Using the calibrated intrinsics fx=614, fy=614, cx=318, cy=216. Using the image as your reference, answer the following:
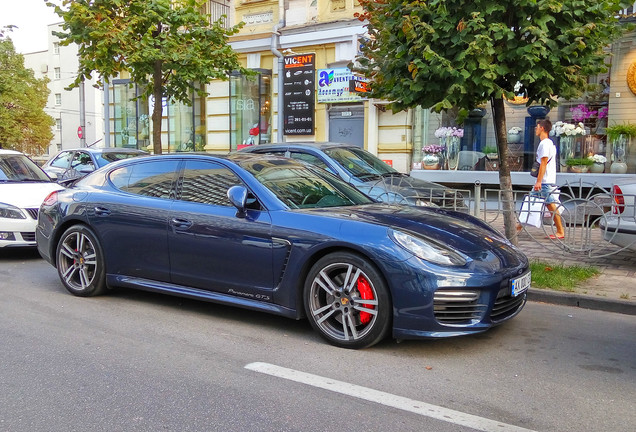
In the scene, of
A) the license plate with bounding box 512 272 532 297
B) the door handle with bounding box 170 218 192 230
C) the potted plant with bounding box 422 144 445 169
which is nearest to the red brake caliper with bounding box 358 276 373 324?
the license plate with bounding box 512 272 532 297

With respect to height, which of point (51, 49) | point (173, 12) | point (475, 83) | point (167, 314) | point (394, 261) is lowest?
point (167, 314)

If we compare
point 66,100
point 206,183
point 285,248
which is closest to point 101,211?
point 206,183

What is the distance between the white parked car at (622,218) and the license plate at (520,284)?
2794mm

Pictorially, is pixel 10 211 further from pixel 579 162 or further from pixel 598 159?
pixel 598 159

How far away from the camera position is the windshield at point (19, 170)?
30.5ft

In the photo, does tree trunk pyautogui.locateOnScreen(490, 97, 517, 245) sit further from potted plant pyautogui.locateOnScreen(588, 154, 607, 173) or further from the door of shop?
the door of shop

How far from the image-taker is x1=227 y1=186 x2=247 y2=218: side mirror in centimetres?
502

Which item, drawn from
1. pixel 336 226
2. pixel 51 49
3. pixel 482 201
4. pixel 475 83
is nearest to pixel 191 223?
pixel 336 226

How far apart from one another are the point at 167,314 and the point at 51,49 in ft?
200

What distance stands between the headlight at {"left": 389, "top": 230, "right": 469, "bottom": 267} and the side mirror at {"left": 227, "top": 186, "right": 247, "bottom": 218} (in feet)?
4.16

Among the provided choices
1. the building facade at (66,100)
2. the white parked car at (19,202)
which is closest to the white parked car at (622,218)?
the white parked car at (19,202)

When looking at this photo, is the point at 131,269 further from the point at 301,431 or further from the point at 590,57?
→ the point at 590,57

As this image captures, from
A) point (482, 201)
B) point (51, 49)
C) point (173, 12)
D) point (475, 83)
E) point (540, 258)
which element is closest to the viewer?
point (475, 83)

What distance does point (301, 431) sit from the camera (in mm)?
3297
